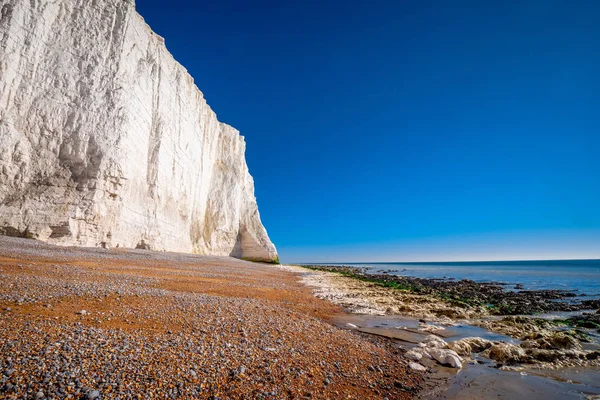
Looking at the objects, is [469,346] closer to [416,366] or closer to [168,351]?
[416,366]

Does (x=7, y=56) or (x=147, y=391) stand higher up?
(x=7, y=56)

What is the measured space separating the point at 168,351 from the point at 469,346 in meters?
6.05

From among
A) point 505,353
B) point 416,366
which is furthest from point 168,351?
point 505,353

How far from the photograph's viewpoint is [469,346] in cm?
640

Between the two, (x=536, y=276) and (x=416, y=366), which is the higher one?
(x=416, y=366)

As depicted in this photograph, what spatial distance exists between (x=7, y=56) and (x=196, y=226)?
2298cm

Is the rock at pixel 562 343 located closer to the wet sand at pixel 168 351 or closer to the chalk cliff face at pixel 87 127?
the wet sand at pixel 168 351

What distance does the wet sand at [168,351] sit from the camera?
2.97m

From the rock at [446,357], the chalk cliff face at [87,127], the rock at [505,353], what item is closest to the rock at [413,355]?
the rock at [446,357]

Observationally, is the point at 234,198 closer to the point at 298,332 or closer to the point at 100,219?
the point at 100,219

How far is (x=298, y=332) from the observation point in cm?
572

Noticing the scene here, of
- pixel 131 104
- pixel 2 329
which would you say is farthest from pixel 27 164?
pixel 2 329

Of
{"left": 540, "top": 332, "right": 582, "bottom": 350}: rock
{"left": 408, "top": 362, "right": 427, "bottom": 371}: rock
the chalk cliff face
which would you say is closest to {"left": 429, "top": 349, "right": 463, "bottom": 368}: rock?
{"left": 408, "top": 362, "right": 427, "bottom": 371}: rock

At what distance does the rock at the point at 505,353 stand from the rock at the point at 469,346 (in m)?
0.27
